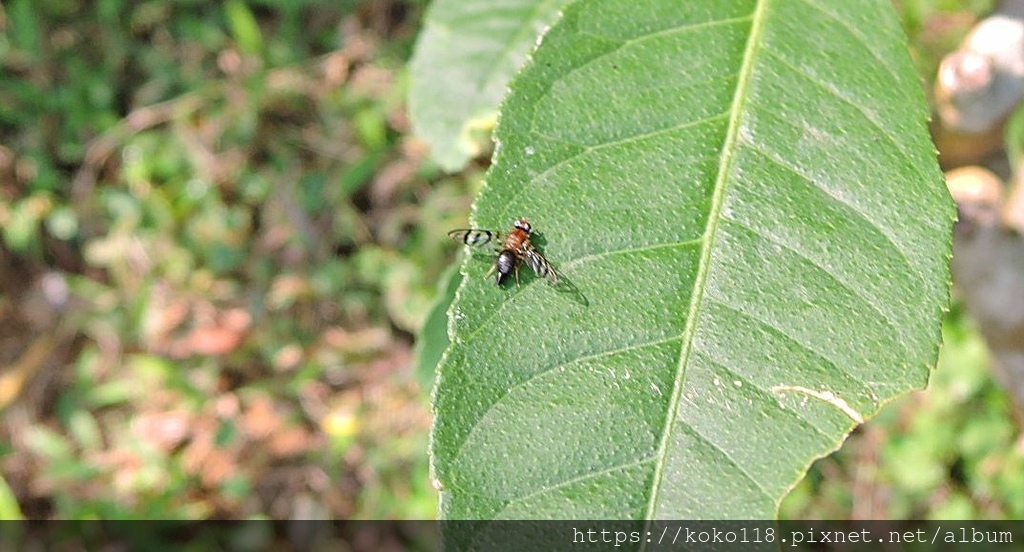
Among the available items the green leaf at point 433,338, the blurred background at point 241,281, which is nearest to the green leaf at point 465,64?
the green leaf at point 433,338

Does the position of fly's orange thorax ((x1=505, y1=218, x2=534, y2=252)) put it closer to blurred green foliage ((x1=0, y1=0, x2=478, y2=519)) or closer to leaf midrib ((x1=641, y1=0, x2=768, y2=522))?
leaf midrib ((x1=641, y1=0, x2=768, y2=522))

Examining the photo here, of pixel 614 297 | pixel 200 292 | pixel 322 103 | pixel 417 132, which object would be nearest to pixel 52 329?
pixel 200 292

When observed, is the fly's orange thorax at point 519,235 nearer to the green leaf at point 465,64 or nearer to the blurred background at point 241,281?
the green leaf at point 465,64

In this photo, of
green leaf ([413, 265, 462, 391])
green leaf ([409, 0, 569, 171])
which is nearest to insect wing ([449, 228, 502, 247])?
green leaf ([413, 265, 462, 391])

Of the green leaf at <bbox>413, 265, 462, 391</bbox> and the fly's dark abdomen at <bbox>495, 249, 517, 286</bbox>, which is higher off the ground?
the fly's dark abdomen at <bbox>495, 249, 517, 286</bbox>

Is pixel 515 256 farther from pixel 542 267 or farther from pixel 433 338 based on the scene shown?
pixel 433 338

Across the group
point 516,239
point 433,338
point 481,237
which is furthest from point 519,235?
point 433,338

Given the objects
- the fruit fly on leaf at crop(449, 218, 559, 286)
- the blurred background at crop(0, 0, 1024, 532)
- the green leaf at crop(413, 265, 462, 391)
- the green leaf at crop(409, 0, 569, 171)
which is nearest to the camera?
the fruit fly on leaf at crop(449, 218, 559, 286)

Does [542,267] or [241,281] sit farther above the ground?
[542,267]
